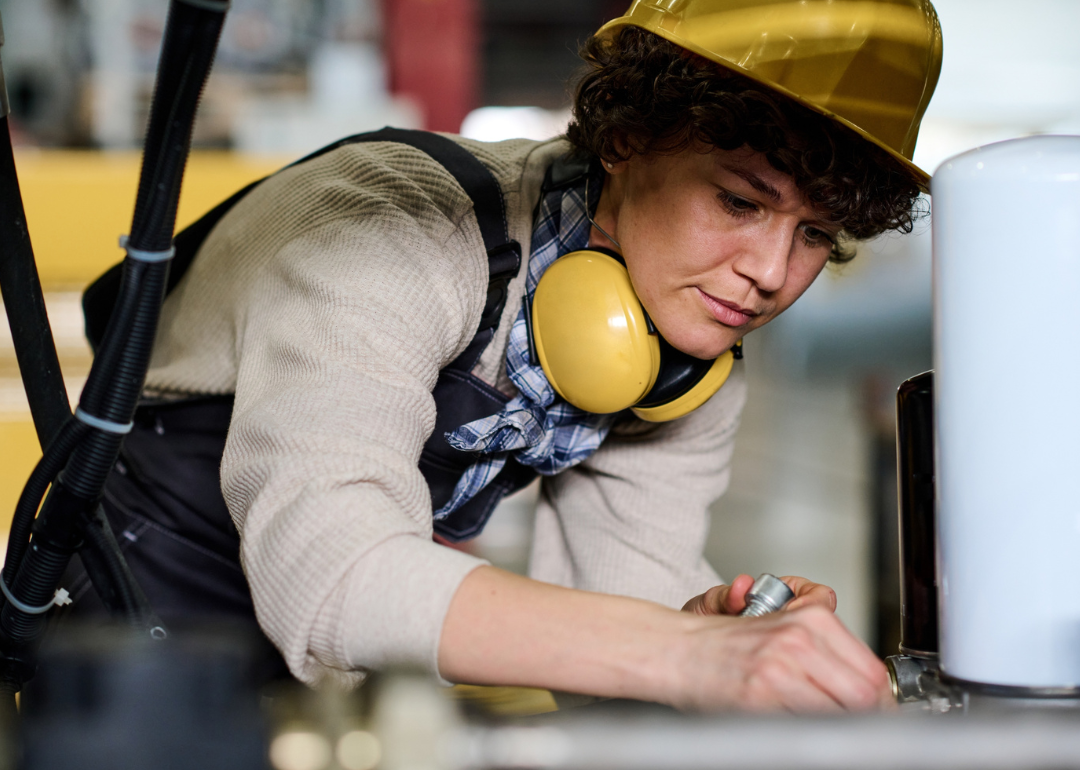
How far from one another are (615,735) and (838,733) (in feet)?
0.26

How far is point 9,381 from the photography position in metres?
2.09

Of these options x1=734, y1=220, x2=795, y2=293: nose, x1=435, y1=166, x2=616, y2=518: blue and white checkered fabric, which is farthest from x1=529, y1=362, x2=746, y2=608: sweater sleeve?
x1=734, y1=220, x2=795, y2=293: nose

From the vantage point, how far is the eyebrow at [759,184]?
2.74 ft

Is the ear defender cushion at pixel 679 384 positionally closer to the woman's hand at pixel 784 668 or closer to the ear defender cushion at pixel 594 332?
the ear defender cushion at pixel 594 332

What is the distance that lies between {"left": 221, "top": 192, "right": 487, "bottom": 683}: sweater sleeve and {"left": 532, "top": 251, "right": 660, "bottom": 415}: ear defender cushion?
0.28 feet

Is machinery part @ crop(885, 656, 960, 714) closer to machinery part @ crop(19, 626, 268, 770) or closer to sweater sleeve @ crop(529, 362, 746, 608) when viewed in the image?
machinery part @ crop(19, 626, 268, 770)

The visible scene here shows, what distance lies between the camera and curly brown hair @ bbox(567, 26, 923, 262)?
0.81 m

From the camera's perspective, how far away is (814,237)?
908 millimetres

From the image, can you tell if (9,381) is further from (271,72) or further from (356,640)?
(356,640)

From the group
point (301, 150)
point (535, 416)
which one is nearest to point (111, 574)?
point (535, 416)

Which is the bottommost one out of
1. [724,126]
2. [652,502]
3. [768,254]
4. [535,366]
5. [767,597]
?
[652,502]

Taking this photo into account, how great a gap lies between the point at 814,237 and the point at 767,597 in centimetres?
42

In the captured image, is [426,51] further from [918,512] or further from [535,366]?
[918,512]

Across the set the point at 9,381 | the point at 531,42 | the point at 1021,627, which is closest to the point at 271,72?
the point at 9,381
